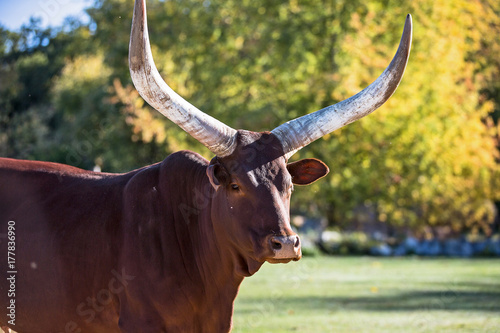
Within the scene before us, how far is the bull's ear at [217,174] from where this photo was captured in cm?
433

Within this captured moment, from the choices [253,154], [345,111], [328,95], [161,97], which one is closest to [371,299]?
[345,111]

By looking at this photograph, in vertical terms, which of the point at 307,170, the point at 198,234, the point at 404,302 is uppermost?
the point at 307,170

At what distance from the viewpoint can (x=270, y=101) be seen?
22625mm

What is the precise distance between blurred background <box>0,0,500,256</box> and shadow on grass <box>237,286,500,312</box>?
8949 millimetres

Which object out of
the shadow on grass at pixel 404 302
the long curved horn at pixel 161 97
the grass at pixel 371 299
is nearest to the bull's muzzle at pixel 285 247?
the long curved horn at pixel 161 97

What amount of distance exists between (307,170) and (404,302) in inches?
294

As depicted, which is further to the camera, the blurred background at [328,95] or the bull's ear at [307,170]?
the blurred background at [328,95]

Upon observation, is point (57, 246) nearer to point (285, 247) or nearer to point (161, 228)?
point (161, 228)

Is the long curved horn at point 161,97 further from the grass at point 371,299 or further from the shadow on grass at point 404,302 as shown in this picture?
the shadow on grass at point 404,302

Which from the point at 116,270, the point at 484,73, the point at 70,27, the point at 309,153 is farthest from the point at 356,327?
the point at 70,27

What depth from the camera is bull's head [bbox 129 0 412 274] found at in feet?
13.3

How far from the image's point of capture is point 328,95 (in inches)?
842

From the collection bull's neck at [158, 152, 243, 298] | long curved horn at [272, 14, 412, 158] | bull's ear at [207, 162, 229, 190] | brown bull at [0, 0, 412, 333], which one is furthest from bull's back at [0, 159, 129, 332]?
long curved horn at [272, 14, 412, 158]

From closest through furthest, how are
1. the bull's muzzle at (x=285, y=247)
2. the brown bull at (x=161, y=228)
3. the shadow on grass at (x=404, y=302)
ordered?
1. the bull's muzzle at (x=285, y=247)
2. the brown bull at (x=161, y=228)
3. the shadow on grass at (x=404, y=302)
